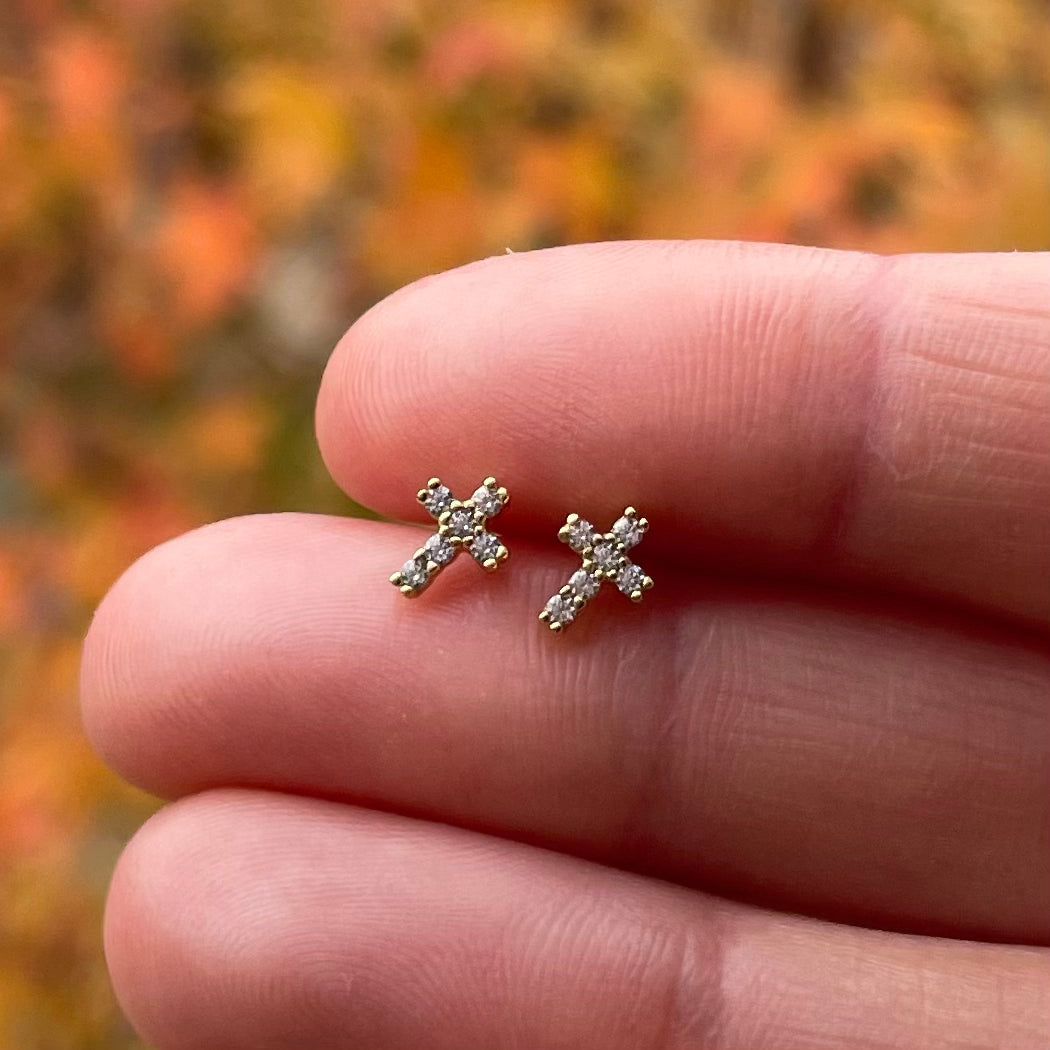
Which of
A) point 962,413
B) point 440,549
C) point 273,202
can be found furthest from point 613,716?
point 273,202

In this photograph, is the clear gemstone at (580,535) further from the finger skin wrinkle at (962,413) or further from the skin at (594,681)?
the finger skin wrinkle at (962,413)

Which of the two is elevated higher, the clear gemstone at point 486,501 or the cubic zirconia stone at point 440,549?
the clear gemstone at point 486,501

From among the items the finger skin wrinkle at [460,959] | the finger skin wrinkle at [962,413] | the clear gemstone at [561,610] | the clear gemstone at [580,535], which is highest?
the finger skin wrinkle at [962,413]

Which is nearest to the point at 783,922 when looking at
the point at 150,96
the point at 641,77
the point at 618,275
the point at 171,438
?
the point at 618,275

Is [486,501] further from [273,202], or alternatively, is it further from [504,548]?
[273,202]

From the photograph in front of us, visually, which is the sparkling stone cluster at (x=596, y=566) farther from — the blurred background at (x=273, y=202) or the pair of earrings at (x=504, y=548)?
the blurred background at (x=273, y=202)

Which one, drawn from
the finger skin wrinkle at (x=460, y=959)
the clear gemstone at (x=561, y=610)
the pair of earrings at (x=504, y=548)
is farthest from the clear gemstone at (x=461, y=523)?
the finger skin wrinkle at (x=460, y=959)

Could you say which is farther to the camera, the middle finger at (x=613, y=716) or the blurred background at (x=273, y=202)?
the blurred background at (x=273, y=202)

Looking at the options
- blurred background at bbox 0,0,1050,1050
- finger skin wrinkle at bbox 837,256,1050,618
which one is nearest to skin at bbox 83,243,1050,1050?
finger skin wrinkle at bbox 837,256,1050,618
